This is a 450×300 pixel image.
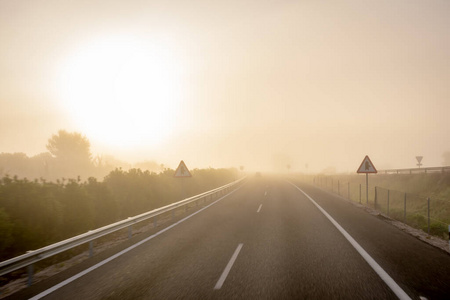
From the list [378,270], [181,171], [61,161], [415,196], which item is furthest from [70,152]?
[378,270]

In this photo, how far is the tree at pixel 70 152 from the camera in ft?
176

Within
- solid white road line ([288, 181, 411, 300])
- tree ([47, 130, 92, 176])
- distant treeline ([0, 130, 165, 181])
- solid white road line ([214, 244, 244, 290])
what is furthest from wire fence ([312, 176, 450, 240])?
tree ([47, 130, 92, 176])

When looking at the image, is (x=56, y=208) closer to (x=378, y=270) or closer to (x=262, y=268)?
(x=262, y=268)

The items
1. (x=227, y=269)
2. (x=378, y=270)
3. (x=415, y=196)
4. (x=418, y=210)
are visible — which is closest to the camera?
(x=378, y=270)

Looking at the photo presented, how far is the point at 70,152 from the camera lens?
54.9 meters

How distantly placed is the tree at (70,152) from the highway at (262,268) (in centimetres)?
5324

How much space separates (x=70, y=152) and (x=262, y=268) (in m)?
59.4

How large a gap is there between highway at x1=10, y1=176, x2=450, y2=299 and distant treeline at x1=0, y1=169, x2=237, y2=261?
2034 mm

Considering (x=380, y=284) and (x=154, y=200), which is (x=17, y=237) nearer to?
(x=380, y=284)

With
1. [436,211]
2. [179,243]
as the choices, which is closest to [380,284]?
[179,243]

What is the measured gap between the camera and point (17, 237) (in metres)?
6.52

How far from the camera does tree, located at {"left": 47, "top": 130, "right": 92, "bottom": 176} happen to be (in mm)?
53688

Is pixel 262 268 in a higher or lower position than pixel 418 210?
higher

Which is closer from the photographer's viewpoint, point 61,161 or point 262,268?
point 262,268
